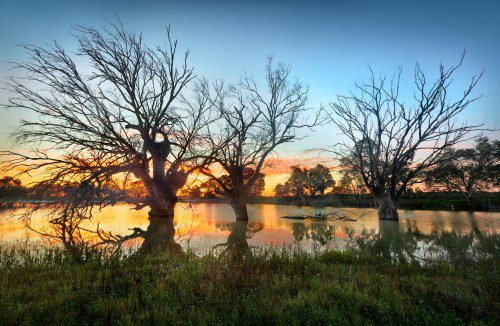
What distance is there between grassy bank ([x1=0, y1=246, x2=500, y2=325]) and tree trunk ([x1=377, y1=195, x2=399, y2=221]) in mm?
18494

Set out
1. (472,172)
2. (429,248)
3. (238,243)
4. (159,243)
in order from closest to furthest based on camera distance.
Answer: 1. (429,248)
2. (159,243)
3. (238,243)
4. (472,172)

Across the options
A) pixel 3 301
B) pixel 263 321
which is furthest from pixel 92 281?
pixel 263 321

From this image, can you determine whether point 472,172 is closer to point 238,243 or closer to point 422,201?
point 422,201

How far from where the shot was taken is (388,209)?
25234mm

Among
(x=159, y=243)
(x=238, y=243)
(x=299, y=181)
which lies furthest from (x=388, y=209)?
(x=299, y=181)

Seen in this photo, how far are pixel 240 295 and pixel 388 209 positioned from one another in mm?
23821

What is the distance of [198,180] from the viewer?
25.4 metres

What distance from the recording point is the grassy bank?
4160 millimetres

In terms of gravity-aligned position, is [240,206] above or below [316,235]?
above

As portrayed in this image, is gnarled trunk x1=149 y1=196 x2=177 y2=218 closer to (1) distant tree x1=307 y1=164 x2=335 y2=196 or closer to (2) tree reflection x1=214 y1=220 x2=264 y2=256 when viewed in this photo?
(2) tree reflection x1=214 y1=220 x2=264 y2=256

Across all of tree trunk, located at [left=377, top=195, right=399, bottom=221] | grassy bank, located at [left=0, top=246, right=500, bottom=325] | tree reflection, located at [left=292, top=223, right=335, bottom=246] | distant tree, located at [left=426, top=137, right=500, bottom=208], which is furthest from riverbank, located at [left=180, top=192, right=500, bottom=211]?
grassy bank, located at [left=0, top=246, right=500, bottom=325]

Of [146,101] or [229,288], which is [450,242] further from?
[146,101]

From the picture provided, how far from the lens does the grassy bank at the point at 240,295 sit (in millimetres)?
4160

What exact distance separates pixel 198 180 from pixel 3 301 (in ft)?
68.5
